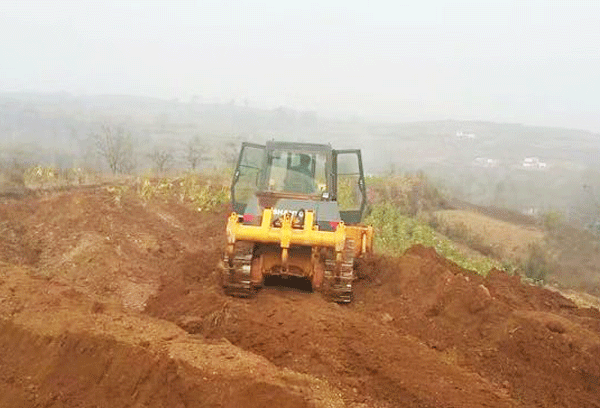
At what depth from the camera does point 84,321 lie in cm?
727

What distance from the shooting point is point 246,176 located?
1158 centimetres

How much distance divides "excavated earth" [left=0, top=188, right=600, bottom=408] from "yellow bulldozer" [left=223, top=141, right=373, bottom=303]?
0.37 metres

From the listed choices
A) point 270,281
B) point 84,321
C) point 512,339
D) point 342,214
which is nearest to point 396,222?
point 342,214

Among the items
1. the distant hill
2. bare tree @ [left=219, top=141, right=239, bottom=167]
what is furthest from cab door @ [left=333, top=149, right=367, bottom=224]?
the distant hill

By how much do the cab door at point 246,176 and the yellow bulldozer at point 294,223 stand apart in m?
0.02

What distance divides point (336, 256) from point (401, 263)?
2.23 m

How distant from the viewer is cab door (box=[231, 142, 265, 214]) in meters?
11.4

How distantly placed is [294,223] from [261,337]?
2.14 metres

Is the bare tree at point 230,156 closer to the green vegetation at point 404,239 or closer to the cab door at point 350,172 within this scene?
the green vegetation at point 404,239

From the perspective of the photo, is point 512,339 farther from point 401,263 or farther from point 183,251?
point 183,251

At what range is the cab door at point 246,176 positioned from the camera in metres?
11.4

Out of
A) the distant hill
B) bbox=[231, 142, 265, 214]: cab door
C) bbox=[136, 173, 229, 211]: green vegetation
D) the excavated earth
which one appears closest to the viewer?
the excavated earth

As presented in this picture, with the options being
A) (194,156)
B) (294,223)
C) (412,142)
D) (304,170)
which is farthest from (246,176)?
(412,142)

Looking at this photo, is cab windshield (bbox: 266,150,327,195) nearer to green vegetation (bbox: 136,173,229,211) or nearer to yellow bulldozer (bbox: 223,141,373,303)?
yellow bulldozer (bbox: 223,141,373,303)
